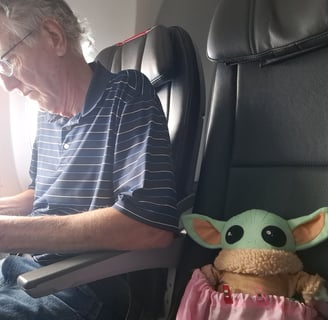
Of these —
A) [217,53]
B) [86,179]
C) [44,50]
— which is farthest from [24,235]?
[217,53]

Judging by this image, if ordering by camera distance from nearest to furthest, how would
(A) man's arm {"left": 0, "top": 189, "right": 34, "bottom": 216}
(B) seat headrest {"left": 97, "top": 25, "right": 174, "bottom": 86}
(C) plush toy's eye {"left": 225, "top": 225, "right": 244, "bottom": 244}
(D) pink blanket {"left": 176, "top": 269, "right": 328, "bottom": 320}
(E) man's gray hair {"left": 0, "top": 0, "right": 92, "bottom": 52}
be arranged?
(D) pink blanket {"left": 176, "top": 269, "right": 328, "bottom": 320}
(C) plush toy's eye {"left": 225, "top": 225, "right": 244, "bottom": 244}
(E) man's gray hair {"left": 0, "top": 0, "right": 92, "bottom": 52}
(B) seat headrest {"left": 97, "top": 25, "right": 174, "bottom": 86}
(A) man's arm {"left": 0, "top": 189, "right": 34, "bottom": 216}

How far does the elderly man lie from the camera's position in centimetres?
84

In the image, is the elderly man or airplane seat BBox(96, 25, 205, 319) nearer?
the elderly man

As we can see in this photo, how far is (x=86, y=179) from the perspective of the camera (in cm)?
99

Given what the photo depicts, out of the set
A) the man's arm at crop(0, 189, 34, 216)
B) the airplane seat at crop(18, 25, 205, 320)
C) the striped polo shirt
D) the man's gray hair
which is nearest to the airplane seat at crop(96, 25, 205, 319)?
the airplane seat at crop(18, 25, 205, 320)

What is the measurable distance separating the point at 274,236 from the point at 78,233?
392 mm

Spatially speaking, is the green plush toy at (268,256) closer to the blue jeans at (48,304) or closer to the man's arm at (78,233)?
the man's arm at (78,233)

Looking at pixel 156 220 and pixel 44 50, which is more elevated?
pixel 44 50

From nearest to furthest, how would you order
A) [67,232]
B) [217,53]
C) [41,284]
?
[41,284] < [67,232] < [217,53]

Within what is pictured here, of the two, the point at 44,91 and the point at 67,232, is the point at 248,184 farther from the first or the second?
the point at 44,91

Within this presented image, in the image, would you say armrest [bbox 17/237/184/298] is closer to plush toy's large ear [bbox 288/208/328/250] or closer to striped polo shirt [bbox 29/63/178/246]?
striped polo shirt [bbox 29/63/178/246]

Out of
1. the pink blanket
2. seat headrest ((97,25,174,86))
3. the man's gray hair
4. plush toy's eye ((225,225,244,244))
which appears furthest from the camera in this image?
seat headrest ((97,25,174,86))

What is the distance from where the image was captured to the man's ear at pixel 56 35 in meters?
1.04

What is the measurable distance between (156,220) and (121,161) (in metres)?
0.17
